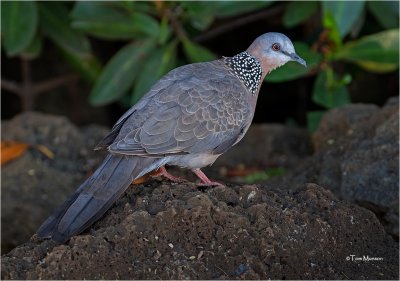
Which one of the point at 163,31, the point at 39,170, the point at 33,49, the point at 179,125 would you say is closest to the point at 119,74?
the point at 163,31

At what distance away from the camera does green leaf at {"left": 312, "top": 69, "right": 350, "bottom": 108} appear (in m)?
6.70

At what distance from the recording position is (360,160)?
5.04 metres

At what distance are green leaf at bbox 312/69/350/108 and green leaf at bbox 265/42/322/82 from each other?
0.54 ft

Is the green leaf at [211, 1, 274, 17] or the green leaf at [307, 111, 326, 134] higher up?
the green leaf at [211, 1, 274, 17]

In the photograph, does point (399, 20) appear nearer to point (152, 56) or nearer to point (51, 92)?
point (152, 56)

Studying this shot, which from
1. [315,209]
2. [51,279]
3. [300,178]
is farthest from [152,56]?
[51,279]

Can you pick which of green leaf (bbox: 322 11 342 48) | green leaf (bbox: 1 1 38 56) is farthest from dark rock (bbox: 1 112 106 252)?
green leaf (bbox: 322 11 342 48)

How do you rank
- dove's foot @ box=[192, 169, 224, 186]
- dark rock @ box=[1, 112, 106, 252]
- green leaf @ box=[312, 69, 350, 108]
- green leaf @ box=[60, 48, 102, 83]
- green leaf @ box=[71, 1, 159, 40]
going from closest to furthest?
1. dove's foot @ box=[192, 169, 224, 186]
2. dark rock @ box=[1, 112, 106, 252]
3. green leaf @ box=[71, 1, 159, 40]
4. green leaf @ box=[312, 69, 350, 108]
5. green leaf @ box=[60, 48, 102, 83]

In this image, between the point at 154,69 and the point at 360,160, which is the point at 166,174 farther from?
the point at 154,69

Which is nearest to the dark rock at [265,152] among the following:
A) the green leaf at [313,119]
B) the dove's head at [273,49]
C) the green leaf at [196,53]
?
the green leaf at [313,119]

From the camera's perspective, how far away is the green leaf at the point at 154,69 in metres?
6.68

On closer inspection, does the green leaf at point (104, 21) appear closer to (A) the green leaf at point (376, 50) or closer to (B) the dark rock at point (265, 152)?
(B) the dark rock at point (265, 152)

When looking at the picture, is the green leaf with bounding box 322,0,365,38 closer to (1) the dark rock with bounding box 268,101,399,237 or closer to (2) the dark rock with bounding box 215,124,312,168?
(1) the dark rock with bounding box 268,101,399,237

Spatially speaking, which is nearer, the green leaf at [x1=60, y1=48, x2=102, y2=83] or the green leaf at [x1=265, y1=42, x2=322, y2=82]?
the green leaf at [x1=265, y1=42, x2=322, y2=82]
